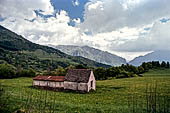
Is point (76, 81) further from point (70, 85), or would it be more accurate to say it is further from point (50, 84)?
point (50, 84)

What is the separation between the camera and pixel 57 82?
56.2 m

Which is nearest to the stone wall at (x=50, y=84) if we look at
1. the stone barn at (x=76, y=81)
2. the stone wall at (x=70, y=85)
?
the stone barn at (x=76, y=81)

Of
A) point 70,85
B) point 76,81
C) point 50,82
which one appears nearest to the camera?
point 76,81

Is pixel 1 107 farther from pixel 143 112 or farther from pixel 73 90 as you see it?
pixel 73 90

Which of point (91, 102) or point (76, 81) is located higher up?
point (76, 81)

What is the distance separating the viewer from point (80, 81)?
51.3m

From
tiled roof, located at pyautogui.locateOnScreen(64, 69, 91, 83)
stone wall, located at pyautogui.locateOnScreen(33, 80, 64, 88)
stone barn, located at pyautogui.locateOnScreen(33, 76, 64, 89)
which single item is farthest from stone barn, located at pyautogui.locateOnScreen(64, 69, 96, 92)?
stone barn, located at pyautogui.locateOnScreen(33, 76, 64, 89)

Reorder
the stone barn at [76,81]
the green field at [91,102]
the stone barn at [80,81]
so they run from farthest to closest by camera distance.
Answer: the stone barn at [76,81]
the stone barn at [80,81]
the green field at [91,102]

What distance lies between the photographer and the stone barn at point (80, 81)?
5056cm

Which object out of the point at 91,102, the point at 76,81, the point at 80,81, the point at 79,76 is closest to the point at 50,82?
the point at 76,81

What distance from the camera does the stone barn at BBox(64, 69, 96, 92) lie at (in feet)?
166

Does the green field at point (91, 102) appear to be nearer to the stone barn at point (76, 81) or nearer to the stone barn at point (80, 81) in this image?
the stone barn at point (80, 81)

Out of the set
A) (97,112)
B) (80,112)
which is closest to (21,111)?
(80,112)

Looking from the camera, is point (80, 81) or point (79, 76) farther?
point (79, 76)
